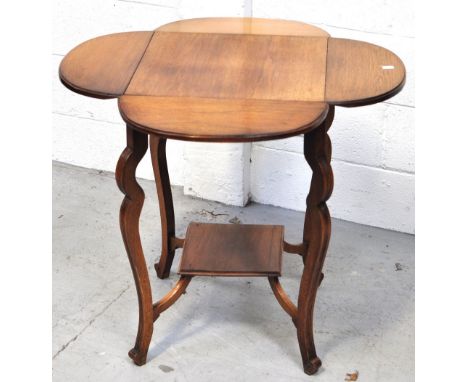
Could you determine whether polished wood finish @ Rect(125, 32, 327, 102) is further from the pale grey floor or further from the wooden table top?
the pale grey floor

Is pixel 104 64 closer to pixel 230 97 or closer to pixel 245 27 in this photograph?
pixel 230 97

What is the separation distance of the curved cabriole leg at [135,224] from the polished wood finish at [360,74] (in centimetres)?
54

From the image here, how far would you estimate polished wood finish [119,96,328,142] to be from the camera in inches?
84.9

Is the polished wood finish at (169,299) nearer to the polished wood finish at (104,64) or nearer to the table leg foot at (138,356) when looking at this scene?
the table leg foot at (138,356)

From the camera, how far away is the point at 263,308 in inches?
116

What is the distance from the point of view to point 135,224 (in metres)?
2.49

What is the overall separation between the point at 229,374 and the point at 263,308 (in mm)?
355

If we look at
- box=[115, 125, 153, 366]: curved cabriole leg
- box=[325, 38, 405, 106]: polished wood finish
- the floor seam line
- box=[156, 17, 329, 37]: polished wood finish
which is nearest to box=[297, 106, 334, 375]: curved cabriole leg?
box=[325, 38, 405, 106]: polished wood finish

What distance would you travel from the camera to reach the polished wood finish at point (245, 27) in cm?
277

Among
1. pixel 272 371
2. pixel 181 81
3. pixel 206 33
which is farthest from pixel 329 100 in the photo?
pixel 272 371

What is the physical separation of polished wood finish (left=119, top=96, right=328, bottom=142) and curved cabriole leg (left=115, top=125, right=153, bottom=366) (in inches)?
4.2

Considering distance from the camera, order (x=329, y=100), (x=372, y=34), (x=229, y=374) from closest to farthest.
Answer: (x=329, y=100)
(x=229, y=374)
(x=372, y=34)

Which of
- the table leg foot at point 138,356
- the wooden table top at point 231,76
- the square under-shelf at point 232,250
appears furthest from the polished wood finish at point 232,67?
the table leg foot at point 138,356

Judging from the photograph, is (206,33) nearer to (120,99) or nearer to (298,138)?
(120,99)
